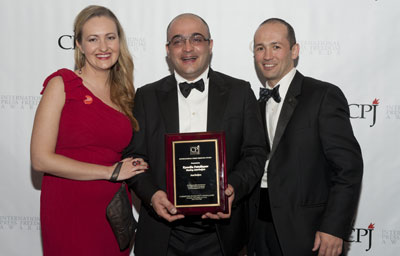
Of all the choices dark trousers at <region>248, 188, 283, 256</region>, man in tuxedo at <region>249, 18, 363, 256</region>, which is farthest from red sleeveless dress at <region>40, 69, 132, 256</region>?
man in tuxedo at <region>249, 18, 363, 256</region>

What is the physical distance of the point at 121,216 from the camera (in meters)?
2.61

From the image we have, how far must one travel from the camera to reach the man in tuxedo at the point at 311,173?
2426mm

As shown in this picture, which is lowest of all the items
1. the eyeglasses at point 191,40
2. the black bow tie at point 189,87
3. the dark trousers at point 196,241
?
the dark trousers at point 196,241

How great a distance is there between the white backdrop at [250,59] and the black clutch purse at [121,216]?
147 centimetres

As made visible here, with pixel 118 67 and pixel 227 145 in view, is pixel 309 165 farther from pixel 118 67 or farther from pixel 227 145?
pixel 118 67

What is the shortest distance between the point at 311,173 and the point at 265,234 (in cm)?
58

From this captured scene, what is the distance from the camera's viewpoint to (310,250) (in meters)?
2.54

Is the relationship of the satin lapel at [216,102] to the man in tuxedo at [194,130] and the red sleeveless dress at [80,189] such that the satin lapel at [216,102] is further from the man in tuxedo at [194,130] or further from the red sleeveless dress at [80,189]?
the red sleeveless dress at [80,189]

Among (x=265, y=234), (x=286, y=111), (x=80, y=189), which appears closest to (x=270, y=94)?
(x=286, y=111)

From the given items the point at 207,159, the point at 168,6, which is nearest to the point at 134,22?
the point at 168,6

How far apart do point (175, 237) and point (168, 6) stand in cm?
224

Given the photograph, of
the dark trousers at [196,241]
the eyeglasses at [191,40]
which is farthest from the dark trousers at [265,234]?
the eyeglasses at [191,40]

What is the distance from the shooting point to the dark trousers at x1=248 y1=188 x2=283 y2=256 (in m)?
2.68

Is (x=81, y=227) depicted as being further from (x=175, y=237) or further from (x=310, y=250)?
(x=310, y=250)
